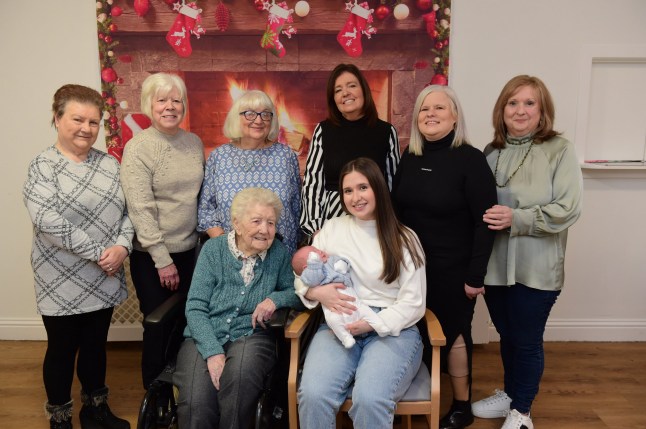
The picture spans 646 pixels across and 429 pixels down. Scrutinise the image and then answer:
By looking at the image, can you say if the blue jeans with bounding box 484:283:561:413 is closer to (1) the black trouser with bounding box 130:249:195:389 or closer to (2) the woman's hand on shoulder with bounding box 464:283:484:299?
(2) the woman's hand on shoulder with bounding box 464:283:484:299

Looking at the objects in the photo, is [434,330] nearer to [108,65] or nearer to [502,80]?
[502,80]

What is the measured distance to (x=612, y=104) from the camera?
308cm

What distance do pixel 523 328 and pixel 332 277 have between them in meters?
0.90

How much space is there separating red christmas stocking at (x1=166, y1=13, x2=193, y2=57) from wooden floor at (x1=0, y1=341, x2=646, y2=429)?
1942 millimetres

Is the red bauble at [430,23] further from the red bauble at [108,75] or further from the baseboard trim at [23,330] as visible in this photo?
the baseboard trim at [23,330]

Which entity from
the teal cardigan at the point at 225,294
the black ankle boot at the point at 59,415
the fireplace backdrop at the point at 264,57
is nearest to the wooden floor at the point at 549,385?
the black ankle boot at the point at 59,415

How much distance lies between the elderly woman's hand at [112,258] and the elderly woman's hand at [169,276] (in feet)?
0.57

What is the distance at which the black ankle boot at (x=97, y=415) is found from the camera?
2.25m

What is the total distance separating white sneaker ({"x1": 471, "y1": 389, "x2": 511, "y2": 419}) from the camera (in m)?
2.38

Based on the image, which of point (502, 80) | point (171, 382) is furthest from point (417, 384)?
point (502, 80)

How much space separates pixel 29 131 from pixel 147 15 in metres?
1.06

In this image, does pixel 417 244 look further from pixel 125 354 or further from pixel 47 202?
pixel 125 354

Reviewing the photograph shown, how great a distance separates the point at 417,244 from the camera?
6.45 ft

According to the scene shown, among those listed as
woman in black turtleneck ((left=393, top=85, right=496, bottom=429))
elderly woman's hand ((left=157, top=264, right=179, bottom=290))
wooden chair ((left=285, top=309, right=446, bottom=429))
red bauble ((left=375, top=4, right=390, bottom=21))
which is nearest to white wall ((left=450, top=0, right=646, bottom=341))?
red bauble ((left=375, top=4, right=390, bottom=21))
